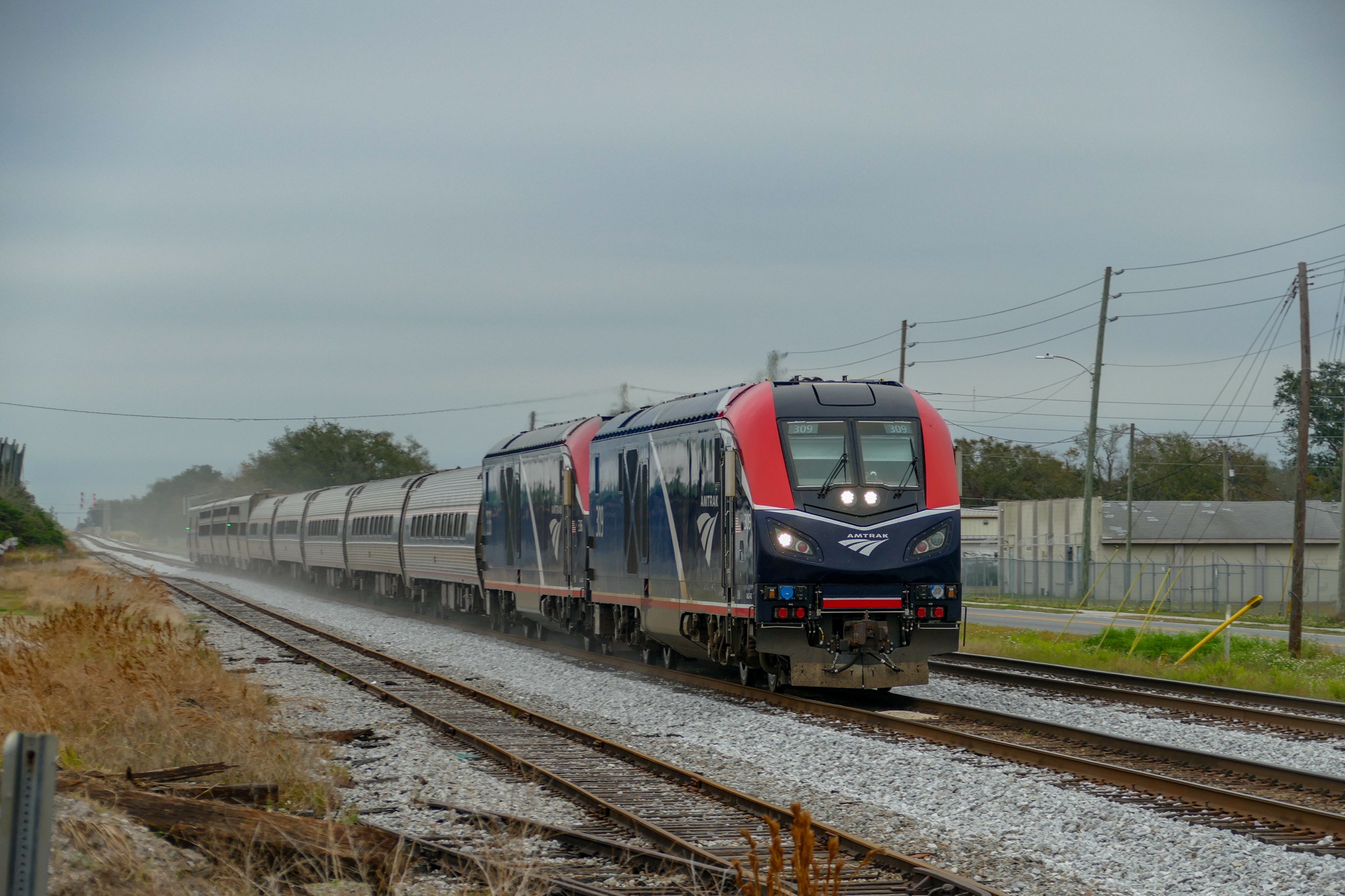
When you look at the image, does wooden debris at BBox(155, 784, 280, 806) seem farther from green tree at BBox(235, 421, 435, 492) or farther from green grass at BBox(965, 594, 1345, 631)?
green tree at BBox(235, 421, 435, 492)

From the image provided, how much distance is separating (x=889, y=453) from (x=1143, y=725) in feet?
12.9

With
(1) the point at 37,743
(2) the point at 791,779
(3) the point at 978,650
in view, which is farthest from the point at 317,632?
(1) the point at 37,743

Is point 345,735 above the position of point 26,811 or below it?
below

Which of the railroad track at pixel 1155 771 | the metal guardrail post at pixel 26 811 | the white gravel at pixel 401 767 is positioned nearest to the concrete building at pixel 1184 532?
the railroad track at pixel 1155 771

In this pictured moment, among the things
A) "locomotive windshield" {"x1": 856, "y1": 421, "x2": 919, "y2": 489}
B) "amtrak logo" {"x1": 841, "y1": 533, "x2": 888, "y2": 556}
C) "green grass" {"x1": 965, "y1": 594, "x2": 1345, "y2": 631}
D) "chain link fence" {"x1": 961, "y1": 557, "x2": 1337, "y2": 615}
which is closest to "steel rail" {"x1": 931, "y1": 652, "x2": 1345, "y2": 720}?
"locomotive windshield" {"x1": 856, "y1": 421, "x2": 919, "y2": 489}

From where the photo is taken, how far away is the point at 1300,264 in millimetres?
26000

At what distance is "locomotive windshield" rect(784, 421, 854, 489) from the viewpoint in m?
15.0

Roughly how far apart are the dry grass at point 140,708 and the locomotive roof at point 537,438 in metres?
8.75

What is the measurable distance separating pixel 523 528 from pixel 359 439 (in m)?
88.0

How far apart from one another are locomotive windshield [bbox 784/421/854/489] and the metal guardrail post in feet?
39.0

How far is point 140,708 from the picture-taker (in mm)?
11148

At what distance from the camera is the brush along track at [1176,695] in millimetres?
14048

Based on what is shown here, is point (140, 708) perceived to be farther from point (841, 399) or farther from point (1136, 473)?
point (1136, 473)

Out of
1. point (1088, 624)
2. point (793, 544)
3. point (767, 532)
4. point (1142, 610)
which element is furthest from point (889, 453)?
point (1142, 610)
